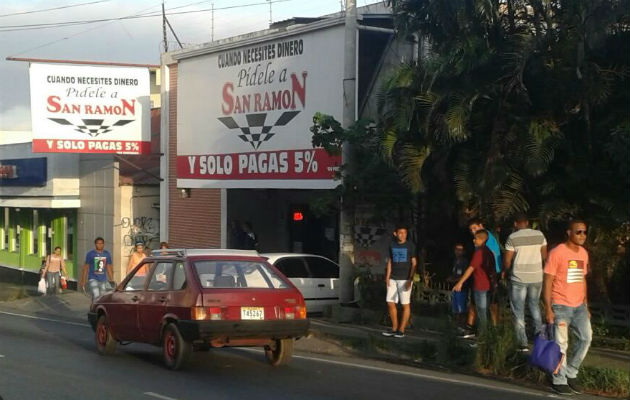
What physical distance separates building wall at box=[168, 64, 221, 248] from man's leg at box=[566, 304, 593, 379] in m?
14.6

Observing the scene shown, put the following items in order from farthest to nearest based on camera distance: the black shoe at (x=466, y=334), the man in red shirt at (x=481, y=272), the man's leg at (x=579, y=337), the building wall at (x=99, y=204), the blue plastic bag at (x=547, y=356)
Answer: the building wall at (x=99, y=204)
the man in red shirt at (x=481, y=272)
the black shoe at (x=466, y=334)
the man's leg at (x=579, y=337)
the blue plastic bag at (x=547, y=356)

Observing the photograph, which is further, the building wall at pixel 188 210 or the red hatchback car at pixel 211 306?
the building wall at pixel 188 210

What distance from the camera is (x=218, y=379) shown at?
36.2ft

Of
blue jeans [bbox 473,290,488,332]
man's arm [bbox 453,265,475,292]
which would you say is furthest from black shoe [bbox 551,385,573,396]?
man's arm [bbox 453,265,475,292]

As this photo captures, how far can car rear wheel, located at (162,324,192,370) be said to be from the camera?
37.3 ft

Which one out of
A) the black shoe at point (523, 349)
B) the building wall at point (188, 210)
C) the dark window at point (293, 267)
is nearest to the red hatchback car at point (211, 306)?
the black shoe at point (523, 349)

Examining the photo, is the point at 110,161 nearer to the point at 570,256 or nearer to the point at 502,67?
the point at 502,67

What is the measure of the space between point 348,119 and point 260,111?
4099 mm

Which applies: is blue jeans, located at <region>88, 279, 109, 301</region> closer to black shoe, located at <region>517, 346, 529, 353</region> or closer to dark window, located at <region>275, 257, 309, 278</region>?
dark window, located at <region>275, 257, 309, 278</region>

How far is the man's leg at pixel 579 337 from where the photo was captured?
9758 millimetres

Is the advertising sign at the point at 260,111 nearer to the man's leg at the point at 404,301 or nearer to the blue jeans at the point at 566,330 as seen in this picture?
the man's leg at the point at 404,301

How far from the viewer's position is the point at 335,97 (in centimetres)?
1858

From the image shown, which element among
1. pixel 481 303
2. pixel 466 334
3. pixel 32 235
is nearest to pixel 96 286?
pixel 466 334

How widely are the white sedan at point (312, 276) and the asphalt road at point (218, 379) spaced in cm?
429
